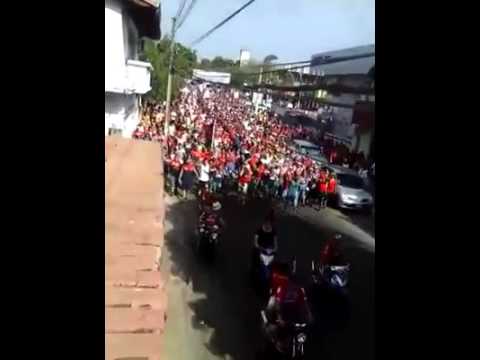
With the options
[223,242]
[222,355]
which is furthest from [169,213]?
[222,355]

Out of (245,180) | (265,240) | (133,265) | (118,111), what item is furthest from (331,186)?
(133,265)

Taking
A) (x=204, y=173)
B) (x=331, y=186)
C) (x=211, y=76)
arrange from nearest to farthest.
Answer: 1. (x=204, y=173)
2. (x=331, y=186)
3. (x=211, y=76)

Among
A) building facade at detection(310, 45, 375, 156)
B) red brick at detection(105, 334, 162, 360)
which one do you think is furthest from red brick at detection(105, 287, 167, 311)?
building facade at detection(310, 45, 375, 156)

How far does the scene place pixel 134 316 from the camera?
12.0 feet

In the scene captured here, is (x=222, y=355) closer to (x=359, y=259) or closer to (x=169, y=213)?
(x=359, y=259)

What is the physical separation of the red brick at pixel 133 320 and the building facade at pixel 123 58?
858 centimetres

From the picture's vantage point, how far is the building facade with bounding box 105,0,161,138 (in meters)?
12.9

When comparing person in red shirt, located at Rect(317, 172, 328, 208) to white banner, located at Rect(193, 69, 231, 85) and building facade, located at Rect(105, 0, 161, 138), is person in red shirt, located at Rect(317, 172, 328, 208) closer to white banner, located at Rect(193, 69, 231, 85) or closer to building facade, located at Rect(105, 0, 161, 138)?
building facade, located at Rect(105, 0, 161, 138)

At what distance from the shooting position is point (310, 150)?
1346 cm

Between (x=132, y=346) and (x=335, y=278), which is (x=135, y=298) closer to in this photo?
(x=132, y=346)

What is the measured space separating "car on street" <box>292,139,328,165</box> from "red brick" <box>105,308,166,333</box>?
9.06 meters

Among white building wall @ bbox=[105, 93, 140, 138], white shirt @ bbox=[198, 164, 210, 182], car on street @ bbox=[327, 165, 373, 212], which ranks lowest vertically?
car on street @ bbox=[327, 165, 373, 212]

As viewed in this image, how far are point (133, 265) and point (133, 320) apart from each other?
1.03 metres
